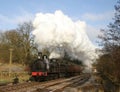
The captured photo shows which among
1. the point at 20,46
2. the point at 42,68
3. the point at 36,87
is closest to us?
the point at 36,87

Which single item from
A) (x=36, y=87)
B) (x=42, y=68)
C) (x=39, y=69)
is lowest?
(x=36, y=87)

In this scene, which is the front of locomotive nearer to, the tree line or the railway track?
the railway track

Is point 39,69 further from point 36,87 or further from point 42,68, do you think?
point 36,87

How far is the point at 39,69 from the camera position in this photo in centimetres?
3891

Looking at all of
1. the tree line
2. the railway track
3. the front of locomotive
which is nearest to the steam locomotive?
the front of locomotive

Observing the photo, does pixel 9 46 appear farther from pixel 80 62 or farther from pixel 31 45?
pixel 80 62

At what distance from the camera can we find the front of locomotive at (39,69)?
38.2 m

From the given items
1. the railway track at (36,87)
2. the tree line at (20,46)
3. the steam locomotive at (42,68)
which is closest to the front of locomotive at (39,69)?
the steam locomotive at (42,68)

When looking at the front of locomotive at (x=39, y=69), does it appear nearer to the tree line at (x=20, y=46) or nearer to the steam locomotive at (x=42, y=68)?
the steam locomotive at (x=42, y=68)

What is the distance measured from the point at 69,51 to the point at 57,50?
4130 mm

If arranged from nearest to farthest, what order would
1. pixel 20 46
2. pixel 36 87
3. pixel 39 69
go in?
pixel 36 87 → pixel 39 69 → pixel 20 46

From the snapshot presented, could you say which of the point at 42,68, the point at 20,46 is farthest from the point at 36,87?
the point at 20,46

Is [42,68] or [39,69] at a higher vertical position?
[42,68]

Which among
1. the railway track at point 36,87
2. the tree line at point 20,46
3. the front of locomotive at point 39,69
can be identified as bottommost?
the railway track at point 36,87
